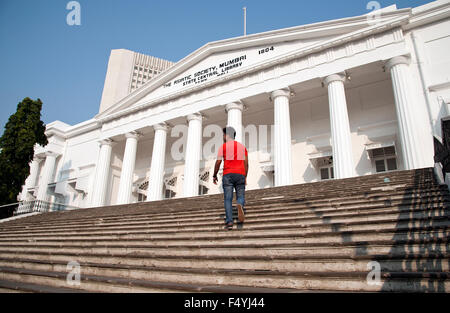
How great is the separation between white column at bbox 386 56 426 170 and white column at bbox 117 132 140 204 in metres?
15.5

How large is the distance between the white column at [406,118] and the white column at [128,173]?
15.5 meters

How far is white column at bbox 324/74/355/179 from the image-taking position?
38.9 ft

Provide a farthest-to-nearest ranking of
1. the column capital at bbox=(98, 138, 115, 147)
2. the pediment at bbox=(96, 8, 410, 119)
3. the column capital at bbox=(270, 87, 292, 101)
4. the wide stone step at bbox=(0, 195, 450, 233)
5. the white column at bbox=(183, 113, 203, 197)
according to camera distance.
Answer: the column capital at bbox=(98, 138, 115, 147)
the white column at bbox=(183, 113, 203, 197)
the column capital at bbox=(270, 87, 292, 101)
the pediment at bbox=(96, 8, 410, 119)
the wide stone step at bbox=(0, 195, 450, 233)

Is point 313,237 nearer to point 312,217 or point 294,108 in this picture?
point 312,217

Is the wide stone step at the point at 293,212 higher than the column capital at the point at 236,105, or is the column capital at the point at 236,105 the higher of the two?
the column capital at the point at 236,105

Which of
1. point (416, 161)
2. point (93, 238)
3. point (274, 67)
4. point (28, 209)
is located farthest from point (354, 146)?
point (28, 209)

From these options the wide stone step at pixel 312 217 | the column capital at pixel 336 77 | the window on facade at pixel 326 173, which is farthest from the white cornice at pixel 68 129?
the wide stone step at pixel 312 217

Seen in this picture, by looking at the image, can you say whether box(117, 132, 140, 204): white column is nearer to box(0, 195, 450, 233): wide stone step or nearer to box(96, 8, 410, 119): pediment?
box(96, 8, 410, 119): pediment

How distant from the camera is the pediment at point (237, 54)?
13.9m

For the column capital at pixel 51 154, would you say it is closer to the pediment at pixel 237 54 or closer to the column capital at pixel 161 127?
the pediment at pixel 237 54

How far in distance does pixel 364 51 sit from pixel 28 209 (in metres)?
21.0

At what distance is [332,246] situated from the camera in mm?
3510

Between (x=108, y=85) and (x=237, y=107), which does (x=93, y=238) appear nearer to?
(x=237, y=107)

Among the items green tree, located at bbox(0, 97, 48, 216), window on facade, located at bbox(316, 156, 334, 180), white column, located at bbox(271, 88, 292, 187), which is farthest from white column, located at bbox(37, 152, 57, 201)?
window on facade, located at bbox(316, 156, 334, 180)
